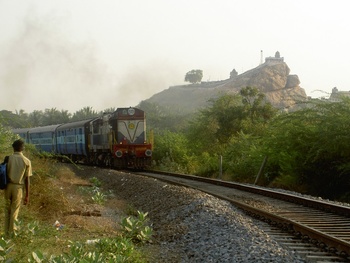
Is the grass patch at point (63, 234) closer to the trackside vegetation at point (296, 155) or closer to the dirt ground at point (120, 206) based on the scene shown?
the dirt ground at point (120, 206)

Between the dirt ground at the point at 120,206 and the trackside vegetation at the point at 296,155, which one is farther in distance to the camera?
the trackside vegetation at the point at 296,155

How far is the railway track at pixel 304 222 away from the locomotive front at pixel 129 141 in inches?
484

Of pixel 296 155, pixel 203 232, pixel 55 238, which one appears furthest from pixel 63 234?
pixel 296 155

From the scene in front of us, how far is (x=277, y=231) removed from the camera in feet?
33.1

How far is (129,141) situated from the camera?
29.4 m

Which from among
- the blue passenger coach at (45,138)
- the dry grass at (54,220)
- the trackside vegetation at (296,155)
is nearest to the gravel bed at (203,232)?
the dry grass at (54,220)

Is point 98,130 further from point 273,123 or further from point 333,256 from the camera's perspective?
point 333,256

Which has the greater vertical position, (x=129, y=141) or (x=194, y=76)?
(x=194, y=76)

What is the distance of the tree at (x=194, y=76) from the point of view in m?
197

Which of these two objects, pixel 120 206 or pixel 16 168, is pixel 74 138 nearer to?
pixel 120 206

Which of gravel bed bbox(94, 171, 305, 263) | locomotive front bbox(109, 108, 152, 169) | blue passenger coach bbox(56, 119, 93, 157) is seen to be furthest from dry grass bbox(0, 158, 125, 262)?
blue passenger coach bbox(56, 119, 93, 157)

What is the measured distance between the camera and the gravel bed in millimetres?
8180

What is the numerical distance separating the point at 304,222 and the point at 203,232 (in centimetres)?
209

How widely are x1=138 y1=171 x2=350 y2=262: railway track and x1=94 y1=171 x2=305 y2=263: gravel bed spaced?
0.99ft
